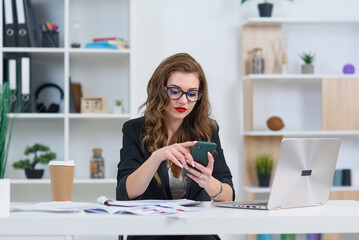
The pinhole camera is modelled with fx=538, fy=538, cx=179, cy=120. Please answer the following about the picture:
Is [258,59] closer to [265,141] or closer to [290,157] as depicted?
[265,141]

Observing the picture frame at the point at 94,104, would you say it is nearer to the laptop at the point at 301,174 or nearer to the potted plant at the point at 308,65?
the potted plant at the point at 308,65

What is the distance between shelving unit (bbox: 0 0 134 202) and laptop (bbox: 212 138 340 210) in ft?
6.82

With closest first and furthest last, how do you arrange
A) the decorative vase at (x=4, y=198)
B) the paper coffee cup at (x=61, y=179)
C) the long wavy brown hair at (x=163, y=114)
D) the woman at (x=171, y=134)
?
the decorative vase at (x=4, y=198), the paper coffee cup at (x=61, y=179), the woman at (x=171, y=134), the long wavy brown hair at (x=163, y=114)

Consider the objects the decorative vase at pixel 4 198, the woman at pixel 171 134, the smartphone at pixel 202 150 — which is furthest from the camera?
the woman at pixel 171 134

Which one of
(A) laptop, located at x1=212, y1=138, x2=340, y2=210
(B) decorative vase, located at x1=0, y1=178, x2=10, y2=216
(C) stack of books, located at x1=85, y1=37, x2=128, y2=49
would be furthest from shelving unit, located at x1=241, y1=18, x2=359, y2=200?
(B) decorative vase, located at x1=0, y1=178, x2=10, y2=216

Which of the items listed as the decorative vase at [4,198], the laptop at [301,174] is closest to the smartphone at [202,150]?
the laptop at [301,174]

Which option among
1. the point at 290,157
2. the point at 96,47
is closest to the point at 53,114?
the point at 96,47

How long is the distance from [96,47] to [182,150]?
2.05 meters

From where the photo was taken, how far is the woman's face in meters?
2.03

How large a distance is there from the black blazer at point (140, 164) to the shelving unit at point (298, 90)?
1536 millimetres

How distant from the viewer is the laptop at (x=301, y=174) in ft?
5.10

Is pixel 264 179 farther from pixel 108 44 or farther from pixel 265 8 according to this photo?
pixel 108 44

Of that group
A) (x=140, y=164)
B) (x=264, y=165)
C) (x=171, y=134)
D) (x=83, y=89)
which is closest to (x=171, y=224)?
(x=140, y=164)

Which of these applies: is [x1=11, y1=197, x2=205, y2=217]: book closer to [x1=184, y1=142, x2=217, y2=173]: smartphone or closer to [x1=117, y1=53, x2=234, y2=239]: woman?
[x1=184, y1=142, x2=217, y2=173]: smartphone
